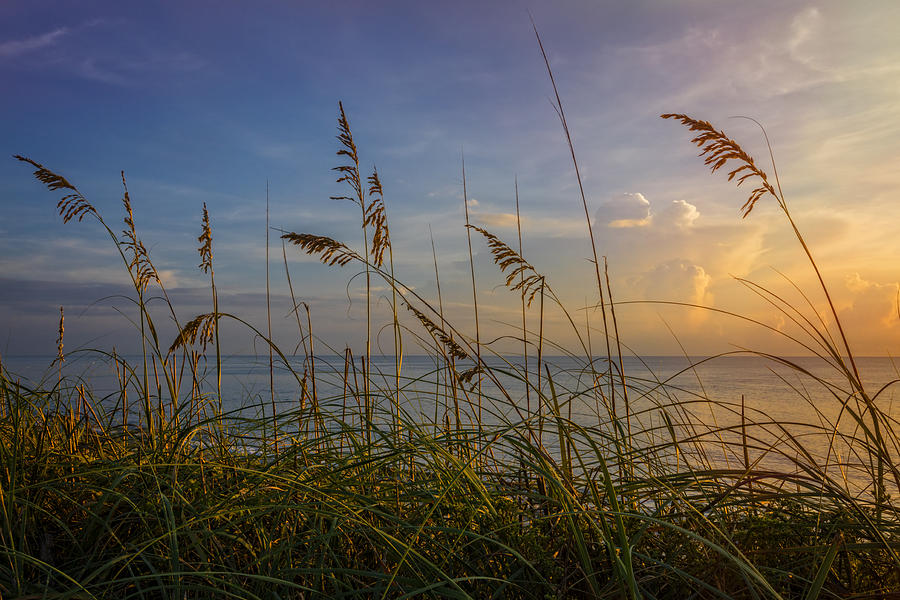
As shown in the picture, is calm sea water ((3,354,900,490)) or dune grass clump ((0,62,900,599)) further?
calm sea water ((3,354,900,490))

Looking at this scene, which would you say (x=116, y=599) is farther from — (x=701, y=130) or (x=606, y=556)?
(x=701, y=130)

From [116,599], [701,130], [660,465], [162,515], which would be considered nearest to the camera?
[116,599]

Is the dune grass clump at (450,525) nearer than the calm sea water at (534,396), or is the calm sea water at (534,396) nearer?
the dune grass clump at (450,525)

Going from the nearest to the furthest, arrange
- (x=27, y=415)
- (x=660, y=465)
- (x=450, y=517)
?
(x=450, y=517), (x=660, y=465), (x=27, y=415)

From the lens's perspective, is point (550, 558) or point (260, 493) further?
point (260, 493)

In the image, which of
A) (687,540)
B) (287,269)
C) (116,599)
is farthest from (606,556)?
(287,269)

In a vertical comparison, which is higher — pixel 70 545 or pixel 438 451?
pixel 438 451

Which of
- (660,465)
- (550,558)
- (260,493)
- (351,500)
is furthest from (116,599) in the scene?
(660,465)

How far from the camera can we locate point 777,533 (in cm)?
198

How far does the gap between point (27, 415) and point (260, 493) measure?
179 cm

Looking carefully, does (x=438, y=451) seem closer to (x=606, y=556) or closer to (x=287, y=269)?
(x=606, y=556)

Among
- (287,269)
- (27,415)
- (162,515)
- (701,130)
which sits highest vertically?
(701,130)

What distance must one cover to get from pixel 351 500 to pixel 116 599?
2.25ft

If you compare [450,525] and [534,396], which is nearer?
[450,525]
